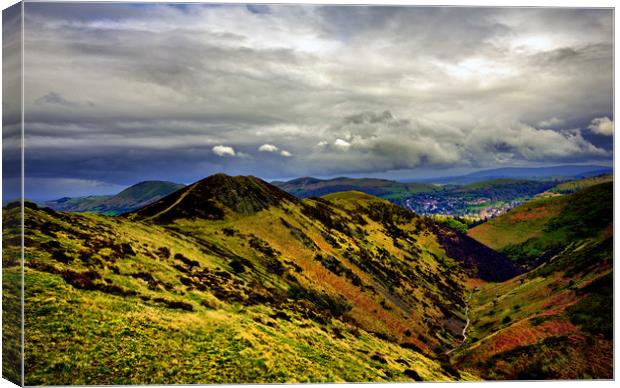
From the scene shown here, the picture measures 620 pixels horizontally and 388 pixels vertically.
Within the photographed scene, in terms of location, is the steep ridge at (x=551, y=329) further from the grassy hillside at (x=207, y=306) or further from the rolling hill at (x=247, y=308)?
the grassy hillside at (x=207, y=306)

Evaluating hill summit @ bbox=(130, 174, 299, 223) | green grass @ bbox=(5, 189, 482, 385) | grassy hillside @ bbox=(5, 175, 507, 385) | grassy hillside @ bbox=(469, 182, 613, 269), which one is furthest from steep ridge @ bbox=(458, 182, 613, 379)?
grassy hillside @ bbox=(469, 182, 613, 269)

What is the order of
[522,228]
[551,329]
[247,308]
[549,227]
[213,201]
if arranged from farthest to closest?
[522,228], [549,227], [213,201], [551,329], [247,308]

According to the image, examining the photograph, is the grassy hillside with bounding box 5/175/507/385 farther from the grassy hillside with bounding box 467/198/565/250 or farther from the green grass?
the grassy hillside with bounding box 467/198/565/250

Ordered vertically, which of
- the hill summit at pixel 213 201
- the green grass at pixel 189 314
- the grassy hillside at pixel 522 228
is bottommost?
the grassy hillside at pixel 522 228

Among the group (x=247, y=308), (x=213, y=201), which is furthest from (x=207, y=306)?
(x=213, y=201)

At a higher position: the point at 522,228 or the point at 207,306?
the point at 207,306

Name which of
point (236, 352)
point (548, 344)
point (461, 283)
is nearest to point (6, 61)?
point (236, 352)

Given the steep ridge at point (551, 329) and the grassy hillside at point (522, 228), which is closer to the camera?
the steep ridge at point (551, 329)

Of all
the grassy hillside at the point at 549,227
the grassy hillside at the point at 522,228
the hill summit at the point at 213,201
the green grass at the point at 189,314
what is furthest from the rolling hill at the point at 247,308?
the grassy hillside at the point at 522,228

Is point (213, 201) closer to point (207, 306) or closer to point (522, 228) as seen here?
point (207, 306)

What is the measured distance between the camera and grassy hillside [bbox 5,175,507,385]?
22.0 meters

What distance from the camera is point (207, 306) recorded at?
29.4m

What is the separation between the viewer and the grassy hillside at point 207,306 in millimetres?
21984

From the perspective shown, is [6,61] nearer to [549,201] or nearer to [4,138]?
[4,138]
